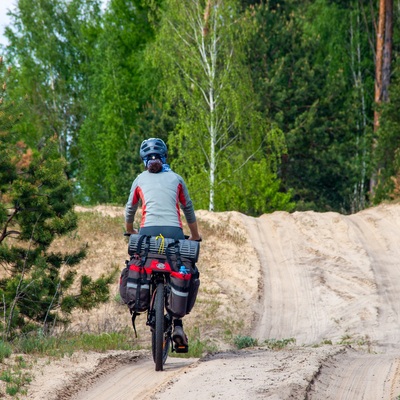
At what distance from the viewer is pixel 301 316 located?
17016mm

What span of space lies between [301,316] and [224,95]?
17.0 metres

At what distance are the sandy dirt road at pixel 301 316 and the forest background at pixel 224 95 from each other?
6.03m

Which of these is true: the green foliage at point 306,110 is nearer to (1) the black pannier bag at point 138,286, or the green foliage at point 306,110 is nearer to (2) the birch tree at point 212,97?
(2) the birch tree at point 212,97

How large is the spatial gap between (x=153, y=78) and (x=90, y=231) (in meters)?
22.6

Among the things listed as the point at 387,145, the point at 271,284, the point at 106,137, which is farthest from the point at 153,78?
the point at 271,284

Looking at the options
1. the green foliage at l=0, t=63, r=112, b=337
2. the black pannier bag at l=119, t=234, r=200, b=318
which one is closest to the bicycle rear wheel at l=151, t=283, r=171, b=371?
the black pannier bag at l=119, t=234, r=200, b=318

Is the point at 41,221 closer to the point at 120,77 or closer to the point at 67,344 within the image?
the point at 67,344

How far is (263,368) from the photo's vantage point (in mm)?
8727

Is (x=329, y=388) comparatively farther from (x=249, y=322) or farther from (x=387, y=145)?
(x=387, y=145)

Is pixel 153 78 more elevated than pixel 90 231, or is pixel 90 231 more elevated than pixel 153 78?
pixel 153 78

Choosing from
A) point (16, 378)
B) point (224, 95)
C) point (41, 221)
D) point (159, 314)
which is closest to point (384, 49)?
point (224, 95)

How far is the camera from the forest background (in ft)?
108

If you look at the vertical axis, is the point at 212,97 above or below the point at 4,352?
above

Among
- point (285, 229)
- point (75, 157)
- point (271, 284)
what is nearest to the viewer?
point (271, 284)
